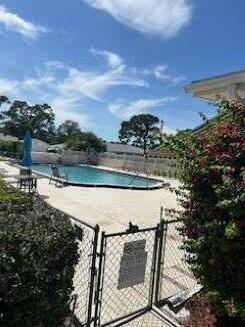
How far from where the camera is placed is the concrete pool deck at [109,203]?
1216 centimetres

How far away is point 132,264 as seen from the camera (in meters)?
5.45

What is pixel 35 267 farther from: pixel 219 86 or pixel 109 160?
pixel 109 160

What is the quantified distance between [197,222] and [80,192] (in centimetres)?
1353

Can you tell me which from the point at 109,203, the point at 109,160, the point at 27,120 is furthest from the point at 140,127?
the point at 109,203

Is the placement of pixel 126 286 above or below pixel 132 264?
below

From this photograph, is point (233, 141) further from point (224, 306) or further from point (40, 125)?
point (40, 125)

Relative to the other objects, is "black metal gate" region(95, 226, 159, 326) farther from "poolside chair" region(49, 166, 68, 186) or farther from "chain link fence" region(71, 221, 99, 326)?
"poolside chair" region(49, 166, 68, 186)

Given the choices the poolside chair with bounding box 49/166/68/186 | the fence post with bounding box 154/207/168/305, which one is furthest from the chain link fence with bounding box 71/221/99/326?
the poolside chair with bounding box 49/166/68/186

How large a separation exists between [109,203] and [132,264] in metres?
10.00

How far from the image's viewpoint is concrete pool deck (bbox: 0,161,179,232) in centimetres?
1216

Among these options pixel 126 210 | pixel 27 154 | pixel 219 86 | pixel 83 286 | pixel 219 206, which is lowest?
pixel 83 286

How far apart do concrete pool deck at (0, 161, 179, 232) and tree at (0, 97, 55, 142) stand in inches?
2469

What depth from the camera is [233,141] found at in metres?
4.73

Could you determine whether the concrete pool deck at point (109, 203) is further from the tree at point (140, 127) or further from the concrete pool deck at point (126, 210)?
the tree at point (140, 127)
